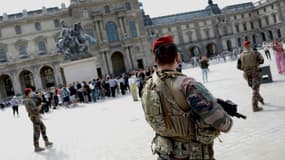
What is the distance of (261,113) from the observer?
8992 mm

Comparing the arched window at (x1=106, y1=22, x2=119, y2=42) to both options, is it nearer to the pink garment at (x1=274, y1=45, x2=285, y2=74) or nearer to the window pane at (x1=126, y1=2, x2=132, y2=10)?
the window pane at (x1=126, y1=2, x2=132, y2=10)

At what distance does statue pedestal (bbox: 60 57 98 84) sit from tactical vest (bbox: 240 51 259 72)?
21.1 m

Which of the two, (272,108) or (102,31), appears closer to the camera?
(272,108)

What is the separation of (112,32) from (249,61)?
177 feet

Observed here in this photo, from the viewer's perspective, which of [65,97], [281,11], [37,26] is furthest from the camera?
[281,11]

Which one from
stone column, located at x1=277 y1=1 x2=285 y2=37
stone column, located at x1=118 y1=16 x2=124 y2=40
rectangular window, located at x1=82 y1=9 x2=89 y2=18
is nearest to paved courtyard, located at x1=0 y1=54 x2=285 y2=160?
stone column, located at x1=118 y1=16 x2=124 y2=40

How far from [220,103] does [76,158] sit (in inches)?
241

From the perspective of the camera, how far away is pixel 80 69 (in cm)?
2994

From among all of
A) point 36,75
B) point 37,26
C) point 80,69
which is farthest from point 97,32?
point 80,69

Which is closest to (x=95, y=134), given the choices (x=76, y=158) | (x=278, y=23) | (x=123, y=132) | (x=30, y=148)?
(x=123, y=132)

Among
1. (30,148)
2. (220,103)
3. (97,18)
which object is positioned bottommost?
(30,148)

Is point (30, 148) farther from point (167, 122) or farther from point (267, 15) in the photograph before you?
point (267, 15)

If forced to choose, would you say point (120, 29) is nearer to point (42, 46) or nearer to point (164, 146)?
point (42, 46)

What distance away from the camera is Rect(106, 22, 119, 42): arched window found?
204 ft
